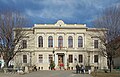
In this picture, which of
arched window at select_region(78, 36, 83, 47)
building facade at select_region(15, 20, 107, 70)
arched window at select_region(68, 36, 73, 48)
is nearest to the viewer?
building facade at select_region(15, 20, 107, 70)

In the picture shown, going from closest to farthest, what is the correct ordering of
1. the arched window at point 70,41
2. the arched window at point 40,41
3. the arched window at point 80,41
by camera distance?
the arched window at point 40,41, the arched window at point 70,41, the arched window at point 80,41

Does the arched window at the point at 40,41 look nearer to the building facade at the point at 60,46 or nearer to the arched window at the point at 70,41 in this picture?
the building facade at the point at 60,46

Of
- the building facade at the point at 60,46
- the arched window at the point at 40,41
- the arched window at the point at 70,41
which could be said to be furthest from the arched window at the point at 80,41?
the arched window at the point at 40,41

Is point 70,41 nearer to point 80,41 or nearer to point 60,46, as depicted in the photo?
point 80,41

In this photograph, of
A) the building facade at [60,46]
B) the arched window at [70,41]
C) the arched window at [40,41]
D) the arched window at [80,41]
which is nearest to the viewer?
the building facade at [60,46]

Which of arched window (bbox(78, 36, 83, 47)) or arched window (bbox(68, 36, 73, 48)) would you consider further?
arched window (bbox(78, 36, 83, 47))

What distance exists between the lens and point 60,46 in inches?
2670

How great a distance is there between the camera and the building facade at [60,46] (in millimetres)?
67250

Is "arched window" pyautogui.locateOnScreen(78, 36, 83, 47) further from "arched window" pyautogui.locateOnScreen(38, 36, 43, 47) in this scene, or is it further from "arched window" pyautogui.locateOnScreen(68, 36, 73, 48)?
"arched window" pyautogui.locateOnScreen(38, 36, 43, 47)

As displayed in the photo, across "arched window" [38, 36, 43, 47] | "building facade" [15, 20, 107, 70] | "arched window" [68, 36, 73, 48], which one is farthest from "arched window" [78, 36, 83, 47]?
"arched window" [38, 36, 43, 47]

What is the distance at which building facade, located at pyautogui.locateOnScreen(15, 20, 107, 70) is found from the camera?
67250 mm

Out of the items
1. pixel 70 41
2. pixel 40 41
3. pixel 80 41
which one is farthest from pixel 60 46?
pixel 80 41

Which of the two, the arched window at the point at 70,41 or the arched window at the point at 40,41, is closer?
the arched window at the point at 40,41

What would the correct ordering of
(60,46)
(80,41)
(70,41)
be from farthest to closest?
(80,41)
(70,41)
(60,46)
